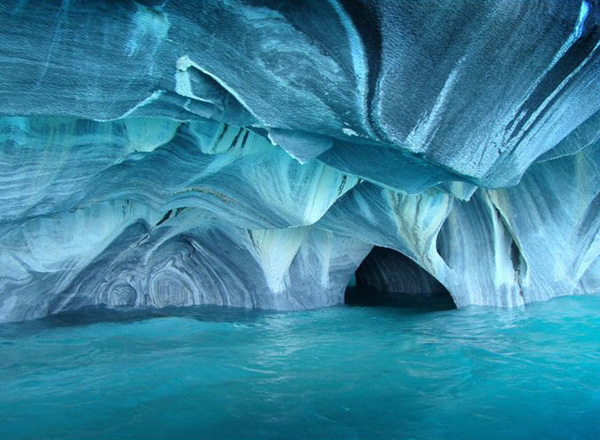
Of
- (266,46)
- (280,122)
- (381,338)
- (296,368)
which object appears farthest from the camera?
(381,338)

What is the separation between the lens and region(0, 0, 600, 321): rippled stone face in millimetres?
2783

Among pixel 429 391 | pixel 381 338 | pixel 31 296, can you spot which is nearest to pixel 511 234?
pixel 381 338

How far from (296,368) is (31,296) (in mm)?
3979

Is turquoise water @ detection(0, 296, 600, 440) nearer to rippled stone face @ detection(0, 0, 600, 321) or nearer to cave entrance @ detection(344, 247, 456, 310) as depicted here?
rippled stone face @ detection(0, 0, 600, 321)

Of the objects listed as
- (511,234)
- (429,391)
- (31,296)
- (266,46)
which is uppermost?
(266,46)

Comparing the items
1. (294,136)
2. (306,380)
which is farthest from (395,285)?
(294,136)

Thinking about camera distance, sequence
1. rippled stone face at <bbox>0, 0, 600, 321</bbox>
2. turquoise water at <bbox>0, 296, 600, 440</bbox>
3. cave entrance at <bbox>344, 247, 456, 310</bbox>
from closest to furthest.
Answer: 1. rippled stone face at <bbox>0, 0, 600, 321</bbox>
2. turquoise water at <bbox>0, 296, 600, 440</bbox>
3. cave entrance at <bbox>344, 247, 456, 310</bbox>

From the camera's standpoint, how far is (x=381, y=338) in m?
5.48

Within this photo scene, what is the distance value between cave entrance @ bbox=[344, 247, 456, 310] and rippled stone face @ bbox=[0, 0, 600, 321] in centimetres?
245

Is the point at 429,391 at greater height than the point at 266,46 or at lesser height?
lesser

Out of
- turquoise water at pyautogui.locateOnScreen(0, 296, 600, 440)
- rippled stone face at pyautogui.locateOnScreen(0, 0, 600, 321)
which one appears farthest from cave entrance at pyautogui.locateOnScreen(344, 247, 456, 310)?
turquoise water at pyautogui.locateOnScreen(0, 296, 600, 440)

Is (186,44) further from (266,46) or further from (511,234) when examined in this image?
(511,234)

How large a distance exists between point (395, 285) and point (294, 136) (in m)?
8.56

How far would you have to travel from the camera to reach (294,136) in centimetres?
375
